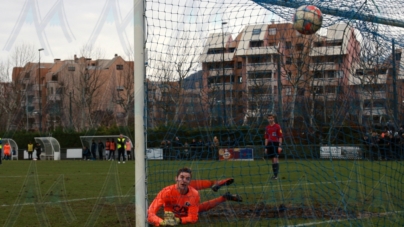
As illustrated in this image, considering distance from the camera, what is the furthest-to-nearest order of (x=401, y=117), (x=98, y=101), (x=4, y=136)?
(x=98, y=101) → (x=4, y=136) → (x=401, y=117)

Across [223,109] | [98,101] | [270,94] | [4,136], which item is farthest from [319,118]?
[98,101]

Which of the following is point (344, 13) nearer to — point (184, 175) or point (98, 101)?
point (184, 175)

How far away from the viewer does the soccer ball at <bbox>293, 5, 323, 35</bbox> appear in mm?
7004

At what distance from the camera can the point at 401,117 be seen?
10070 millimetres

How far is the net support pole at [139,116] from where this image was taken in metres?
6.94

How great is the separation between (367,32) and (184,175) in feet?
11.7

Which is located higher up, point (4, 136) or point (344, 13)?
point (344, 13)

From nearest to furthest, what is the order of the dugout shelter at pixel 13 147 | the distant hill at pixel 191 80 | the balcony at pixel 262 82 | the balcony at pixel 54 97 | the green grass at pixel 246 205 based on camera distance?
the green grass at pixel 246 205 → the balcony at pixel 262 82 → the distant hill at pixel 191 80 → the dugout shelter at pixel 13 147 → the balcony at pixel 54 97

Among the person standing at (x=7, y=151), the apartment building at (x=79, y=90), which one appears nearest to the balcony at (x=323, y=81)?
the person standing at (x=7, y=151)

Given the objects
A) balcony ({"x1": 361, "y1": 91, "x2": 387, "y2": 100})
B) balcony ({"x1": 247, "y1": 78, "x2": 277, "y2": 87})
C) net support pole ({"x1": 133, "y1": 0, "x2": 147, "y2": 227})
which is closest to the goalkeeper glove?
net support pole ({"x1": 133, "y1": 0, "x2": 147, "y2": 227})

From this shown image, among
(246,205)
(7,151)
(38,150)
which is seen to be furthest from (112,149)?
(246,205)

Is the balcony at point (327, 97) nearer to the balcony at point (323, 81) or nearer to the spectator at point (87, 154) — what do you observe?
the balcony at point (323, 81)

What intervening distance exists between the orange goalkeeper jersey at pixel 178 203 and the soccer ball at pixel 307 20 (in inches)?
106

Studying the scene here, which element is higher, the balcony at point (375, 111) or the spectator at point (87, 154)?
the balcony at point (375, 111)
